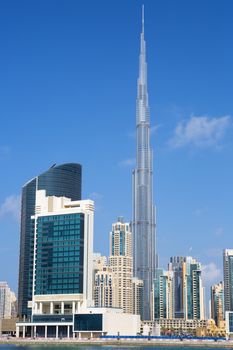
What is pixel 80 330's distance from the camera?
177250mm

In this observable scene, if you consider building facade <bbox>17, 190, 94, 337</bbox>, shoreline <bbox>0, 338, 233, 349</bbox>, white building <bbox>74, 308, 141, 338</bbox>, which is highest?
building facade <bbox>17, 190, 94, 337</bbox>

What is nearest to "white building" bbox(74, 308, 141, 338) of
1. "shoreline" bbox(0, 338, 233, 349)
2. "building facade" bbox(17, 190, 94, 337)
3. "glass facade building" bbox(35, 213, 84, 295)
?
"building facade" bbox(17, 190, 94, 337)

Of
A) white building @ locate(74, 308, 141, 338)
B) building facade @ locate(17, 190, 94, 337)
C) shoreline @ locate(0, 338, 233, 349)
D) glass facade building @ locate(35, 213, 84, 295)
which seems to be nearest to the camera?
shoreline @ locate(0, 338, 233, 349)

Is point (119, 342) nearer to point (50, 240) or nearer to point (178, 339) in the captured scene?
point (178, 339)

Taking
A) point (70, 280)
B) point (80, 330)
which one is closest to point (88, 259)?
point (70, 280)

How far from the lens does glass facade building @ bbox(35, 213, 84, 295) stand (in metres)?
177

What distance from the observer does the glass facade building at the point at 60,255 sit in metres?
177

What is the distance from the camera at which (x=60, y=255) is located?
17975 centimetres

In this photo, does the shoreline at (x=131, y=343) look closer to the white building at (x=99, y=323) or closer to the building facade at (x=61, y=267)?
the white building at (x=99, y=323)

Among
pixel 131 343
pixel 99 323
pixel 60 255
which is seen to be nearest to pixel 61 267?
pixel 60 255

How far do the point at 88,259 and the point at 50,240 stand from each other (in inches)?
492

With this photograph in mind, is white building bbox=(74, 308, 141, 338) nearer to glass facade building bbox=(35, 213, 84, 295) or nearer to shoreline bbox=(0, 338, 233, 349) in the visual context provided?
shoreline bbox=(0, 338, 233, 349)

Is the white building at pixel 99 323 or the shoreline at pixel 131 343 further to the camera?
the white building at pixel 99 323

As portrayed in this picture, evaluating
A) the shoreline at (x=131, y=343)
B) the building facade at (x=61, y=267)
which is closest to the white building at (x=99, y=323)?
the building facade at (x=61, y=267)
